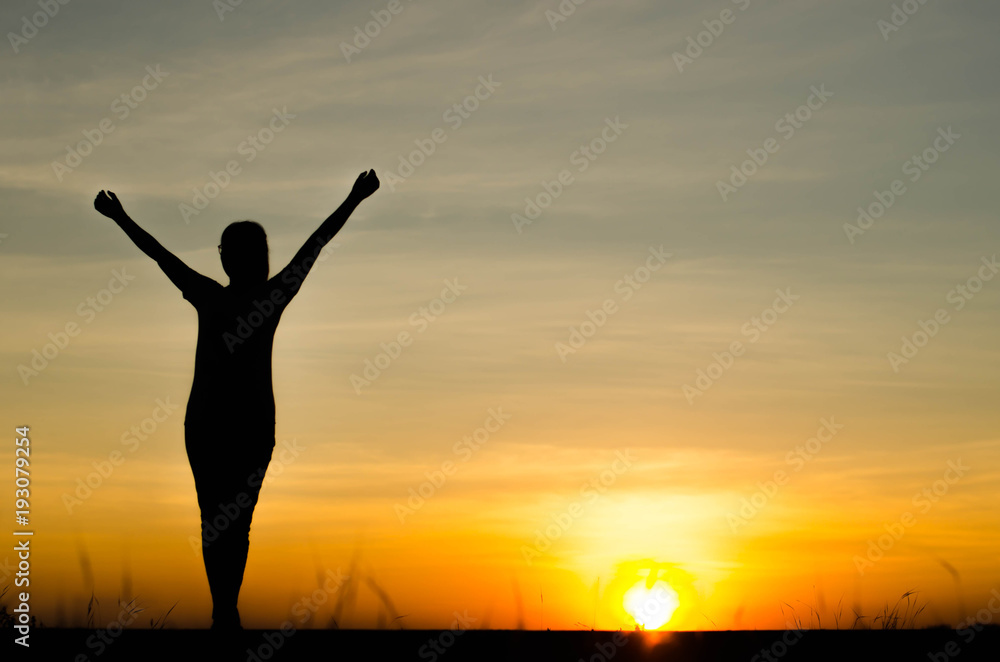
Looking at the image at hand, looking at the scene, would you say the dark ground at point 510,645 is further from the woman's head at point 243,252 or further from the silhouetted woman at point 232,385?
the woman's head at point 243,252

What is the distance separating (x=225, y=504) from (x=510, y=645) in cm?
159

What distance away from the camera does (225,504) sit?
4785 millimetres

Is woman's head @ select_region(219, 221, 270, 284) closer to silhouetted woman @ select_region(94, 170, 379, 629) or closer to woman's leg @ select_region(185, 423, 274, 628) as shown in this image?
silhouetted woman @ select_region(94, 170, 379, 629)

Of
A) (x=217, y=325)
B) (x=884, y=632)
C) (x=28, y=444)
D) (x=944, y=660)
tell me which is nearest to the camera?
(x=944, y=660)

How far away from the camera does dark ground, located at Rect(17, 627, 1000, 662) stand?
4656mm

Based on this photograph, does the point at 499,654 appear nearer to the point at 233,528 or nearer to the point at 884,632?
the point at 233,528

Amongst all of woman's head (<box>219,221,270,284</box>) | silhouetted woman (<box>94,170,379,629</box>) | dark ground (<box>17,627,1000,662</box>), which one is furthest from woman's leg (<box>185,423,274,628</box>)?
woman's head (<box>219,221,270,284</box>)

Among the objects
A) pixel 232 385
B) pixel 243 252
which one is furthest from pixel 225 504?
pixel 243 252

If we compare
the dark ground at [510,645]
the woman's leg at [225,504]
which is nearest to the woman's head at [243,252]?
the woman's leg at [225,504]

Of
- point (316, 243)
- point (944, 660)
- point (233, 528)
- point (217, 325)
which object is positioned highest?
point (316, 243)

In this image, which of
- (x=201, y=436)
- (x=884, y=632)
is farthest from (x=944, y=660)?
(x=201, y=436)

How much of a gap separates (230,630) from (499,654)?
1326mm

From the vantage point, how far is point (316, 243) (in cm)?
499

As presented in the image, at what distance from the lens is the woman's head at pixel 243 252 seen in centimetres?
498
